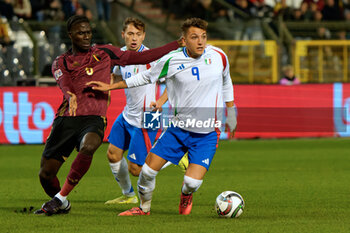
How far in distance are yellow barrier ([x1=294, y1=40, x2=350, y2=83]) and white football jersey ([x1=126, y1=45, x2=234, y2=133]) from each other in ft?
40.6

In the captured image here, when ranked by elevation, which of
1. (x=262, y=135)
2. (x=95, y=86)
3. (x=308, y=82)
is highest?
(x=95, y=86)

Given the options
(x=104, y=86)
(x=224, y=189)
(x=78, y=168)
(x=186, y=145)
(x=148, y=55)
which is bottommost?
(x=224, y=189)

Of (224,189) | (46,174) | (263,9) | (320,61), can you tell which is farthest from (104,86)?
(263,9)

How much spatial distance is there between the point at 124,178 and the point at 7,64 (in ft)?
32.8

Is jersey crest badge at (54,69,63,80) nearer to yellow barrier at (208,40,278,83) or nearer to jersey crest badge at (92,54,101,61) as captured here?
jersey crest badge at (92,54,101,61)

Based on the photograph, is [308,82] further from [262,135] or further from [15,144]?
[15,144]

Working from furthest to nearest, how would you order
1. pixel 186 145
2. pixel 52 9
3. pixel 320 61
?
1. pixel 52 9
2. pixel 320 61
3. pixel 186 145

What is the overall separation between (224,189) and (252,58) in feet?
32.3

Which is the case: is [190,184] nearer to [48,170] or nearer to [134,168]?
[48,170]

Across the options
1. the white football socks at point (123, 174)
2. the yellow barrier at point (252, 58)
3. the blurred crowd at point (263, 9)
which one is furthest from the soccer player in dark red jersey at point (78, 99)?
the blurred crowd at point (263, 9)

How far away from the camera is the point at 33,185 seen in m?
10.9

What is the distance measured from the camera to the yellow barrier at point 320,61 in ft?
65.4

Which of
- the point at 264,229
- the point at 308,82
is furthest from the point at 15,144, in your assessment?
the point at 264,229

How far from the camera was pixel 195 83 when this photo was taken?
25.1ft
